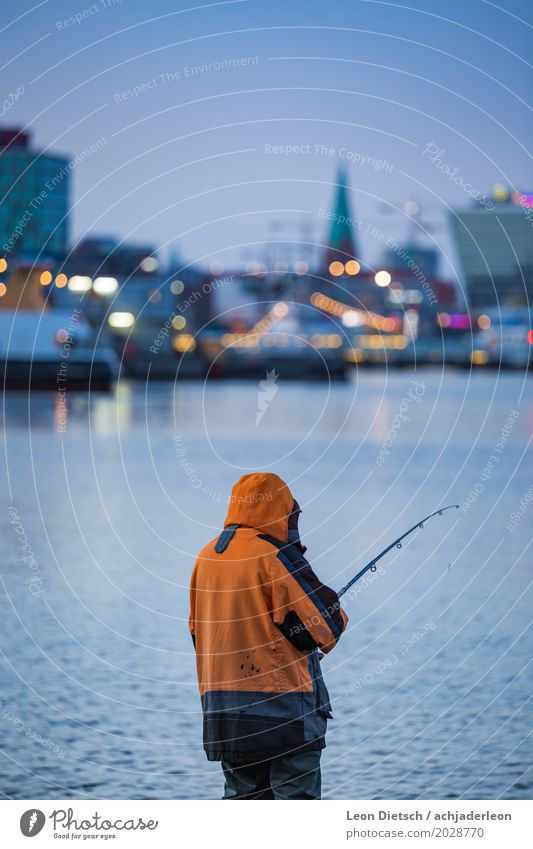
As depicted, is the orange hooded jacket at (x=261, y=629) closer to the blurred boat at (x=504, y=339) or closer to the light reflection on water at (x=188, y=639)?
the light reflection on water at (x=188, y=639)

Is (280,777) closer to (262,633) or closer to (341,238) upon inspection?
(262,633)

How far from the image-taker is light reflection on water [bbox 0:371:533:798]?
26.0 ft

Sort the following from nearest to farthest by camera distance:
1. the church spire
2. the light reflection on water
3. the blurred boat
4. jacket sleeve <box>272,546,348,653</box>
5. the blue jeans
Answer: jacket sleeve <box>272,546,348,653</box>
the blue jeans
the light reflection on water
the church spire
the blurred boat

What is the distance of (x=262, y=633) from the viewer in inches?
212

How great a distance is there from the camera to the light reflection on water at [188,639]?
26.0 feet

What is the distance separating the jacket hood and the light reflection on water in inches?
93.4

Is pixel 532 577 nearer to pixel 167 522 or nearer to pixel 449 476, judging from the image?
pixel 167 522

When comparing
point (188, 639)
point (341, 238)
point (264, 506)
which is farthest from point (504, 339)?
point (264, 506)

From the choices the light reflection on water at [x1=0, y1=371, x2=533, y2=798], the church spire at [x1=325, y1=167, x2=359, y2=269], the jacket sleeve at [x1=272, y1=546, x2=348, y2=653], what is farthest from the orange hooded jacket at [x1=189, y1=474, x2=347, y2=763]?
the church spire at [x1=325, y1=167, x2=359, y2=269]

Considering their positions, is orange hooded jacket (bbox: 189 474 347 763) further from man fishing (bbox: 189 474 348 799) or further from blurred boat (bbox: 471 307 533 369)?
blurred boat (bbox: 471 307 533 369)

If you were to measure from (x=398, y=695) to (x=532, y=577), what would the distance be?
538 cm

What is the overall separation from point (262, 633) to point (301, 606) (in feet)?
0.55

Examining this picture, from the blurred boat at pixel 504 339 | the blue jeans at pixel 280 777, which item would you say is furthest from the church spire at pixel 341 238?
the blue jeans at pixel 280 777
